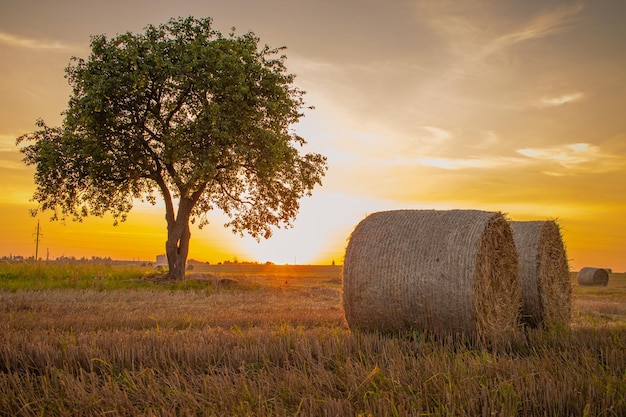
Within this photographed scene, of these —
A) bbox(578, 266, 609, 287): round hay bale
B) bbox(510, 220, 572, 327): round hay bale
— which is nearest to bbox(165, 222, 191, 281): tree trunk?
bbox(510, 220, 572, 327): round hay bale

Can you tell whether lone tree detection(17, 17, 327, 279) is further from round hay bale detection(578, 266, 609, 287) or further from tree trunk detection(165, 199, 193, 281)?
round hay bale detection(578, 266, 609, 287)

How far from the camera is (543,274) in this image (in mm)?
10508

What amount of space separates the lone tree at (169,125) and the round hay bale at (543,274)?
11898 mm

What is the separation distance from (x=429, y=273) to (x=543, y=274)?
3.80 meters

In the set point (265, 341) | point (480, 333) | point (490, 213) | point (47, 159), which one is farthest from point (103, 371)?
point (47, 159)

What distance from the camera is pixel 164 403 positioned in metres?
4.30

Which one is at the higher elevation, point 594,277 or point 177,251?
point 177,251

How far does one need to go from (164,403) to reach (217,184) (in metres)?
20.4

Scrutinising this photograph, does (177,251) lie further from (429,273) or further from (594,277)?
(594,277)

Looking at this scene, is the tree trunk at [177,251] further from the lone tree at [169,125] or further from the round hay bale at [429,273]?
the round hay bale at [429,273]

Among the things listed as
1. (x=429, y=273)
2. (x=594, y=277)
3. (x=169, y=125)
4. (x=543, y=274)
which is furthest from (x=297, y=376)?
(x=594, y=277)

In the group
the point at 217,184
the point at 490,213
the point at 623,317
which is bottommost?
the point at 623,317

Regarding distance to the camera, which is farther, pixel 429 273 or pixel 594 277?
pixel 594 277

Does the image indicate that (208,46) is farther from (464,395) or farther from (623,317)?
(464,395)
